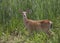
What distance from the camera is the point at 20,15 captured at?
7836 mm

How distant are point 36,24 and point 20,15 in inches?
31.6

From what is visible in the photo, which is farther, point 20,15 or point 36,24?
point 20,15

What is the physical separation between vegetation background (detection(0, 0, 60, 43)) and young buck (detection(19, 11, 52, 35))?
154 millimetres

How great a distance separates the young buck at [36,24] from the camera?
22.9ft

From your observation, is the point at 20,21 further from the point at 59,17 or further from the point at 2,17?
the point at 59,17

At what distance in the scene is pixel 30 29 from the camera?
24.1ft

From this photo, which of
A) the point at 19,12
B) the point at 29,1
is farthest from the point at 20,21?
the point at 29,1

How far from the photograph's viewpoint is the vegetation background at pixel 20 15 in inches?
274

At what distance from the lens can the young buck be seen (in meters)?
6.96

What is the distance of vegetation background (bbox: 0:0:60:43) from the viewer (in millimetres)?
6959

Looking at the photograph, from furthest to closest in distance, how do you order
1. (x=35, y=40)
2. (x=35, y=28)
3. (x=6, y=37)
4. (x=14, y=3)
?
1. (x=14, y=3)
2. (x=35, y=28)
3. (x=6, y=37)
4. (x=35, y=40)

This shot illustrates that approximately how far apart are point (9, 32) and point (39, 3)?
143cm

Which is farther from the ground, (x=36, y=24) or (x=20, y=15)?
(x=20, y=15)

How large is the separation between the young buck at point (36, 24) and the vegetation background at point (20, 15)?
0.51 feet
